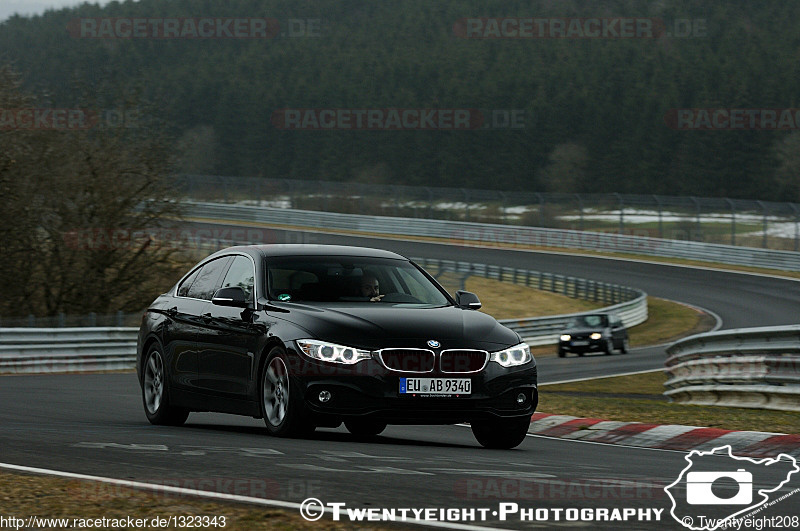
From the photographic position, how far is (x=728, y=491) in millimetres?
6836

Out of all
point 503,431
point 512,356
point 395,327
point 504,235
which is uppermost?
point 395,327

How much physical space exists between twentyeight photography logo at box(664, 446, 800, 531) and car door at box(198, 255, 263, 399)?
342cm

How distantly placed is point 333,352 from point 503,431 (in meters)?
1.54

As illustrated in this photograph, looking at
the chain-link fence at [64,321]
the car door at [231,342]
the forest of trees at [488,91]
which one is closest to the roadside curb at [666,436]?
the car door at [231,342]

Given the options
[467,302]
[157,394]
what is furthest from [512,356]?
[157,394]

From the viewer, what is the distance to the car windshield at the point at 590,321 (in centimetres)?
3388

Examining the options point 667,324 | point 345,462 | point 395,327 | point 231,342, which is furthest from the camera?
point 667,324

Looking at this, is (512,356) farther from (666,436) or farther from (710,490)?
(710,490)

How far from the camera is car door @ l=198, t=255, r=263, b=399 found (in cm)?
1014

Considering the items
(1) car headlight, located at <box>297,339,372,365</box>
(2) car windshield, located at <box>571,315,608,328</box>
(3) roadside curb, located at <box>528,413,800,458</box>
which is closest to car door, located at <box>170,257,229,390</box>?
(1) car headlight, located at <box>297,339,372,365</box>

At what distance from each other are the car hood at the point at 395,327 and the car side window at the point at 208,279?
4.64 ft

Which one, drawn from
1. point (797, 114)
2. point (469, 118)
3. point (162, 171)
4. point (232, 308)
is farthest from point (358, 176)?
point (232, 308)

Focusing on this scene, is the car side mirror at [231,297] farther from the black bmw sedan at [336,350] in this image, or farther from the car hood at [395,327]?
the car hood at [395,327]

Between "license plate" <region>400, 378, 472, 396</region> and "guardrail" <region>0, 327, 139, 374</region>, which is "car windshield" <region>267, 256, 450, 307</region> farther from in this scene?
"guardrail" <region>0, 327, 139, 374</region>
